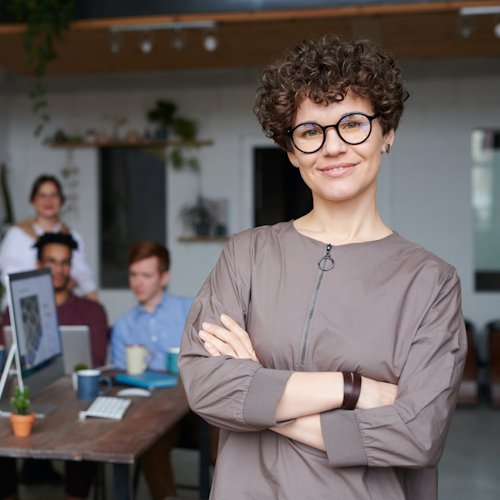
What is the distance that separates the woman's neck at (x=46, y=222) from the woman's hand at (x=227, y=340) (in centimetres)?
299

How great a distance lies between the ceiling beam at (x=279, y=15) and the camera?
12.4 ft

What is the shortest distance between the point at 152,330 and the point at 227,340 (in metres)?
1.87

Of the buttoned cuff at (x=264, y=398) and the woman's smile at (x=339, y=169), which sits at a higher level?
the woman's smile at (x=339, y=169)

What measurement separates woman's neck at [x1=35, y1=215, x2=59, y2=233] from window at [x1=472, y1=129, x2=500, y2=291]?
3.92m

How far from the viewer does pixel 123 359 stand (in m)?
2.94

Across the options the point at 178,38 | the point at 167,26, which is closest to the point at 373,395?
the point at 167,26

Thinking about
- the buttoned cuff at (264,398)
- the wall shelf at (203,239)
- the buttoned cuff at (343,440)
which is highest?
the wall shelf at (203,239)

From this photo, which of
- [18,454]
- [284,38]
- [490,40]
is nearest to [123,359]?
[18,454]

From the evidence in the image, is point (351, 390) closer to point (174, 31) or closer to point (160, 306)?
point (160, 306)

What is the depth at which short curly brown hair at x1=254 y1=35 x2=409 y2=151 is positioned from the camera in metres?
1.15

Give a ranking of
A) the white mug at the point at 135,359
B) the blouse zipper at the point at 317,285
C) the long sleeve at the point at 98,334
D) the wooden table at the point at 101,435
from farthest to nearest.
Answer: the long sleeve at the point at 98,334, the white mug at the point at 135,359, the wooden table at the point at 101,435, the blouse zipper at the point at 317,285

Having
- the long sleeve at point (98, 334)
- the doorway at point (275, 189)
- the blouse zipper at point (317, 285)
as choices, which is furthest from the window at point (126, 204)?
the blouse zipper at point (317, 285)

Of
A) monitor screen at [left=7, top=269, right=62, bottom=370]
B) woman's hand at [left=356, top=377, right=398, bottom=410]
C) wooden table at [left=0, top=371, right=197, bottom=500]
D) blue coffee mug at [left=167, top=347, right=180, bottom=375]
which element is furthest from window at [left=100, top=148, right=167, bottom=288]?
woman's hand at [left=356, top=377, right=398, bottom=410]

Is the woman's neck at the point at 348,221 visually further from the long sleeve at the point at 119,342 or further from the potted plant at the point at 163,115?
the potted plant at the point at 163,115
